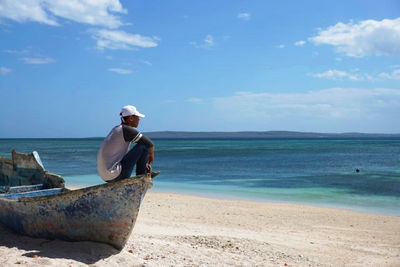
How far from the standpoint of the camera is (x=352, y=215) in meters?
11.5

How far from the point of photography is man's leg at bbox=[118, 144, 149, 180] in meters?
5.19

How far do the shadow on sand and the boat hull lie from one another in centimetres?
8

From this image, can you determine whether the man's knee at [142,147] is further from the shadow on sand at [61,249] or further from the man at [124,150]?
the shadow on sand at [61,249]

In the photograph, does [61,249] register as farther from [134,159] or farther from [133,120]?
[133,120]

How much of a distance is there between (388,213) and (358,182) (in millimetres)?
8993

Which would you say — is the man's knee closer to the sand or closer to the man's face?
the man's face

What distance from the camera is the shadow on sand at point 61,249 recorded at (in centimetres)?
487

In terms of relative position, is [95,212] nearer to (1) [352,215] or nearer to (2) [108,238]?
(2) [108,238]

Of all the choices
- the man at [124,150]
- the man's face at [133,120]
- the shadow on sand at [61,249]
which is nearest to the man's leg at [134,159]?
the man at [124,150]

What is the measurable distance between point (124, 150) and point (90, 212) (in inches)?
35.8

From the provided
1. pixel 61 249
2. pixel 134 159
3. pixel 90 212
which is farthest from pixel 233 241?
pixel 61 249

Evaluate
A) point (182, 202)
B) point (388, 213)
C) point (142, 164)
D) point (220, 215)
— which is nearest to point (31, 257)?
point (142, 164)

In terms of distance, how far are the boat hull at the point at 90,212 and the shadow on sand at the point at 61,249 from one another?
0.08m

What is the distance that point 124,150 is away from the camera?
5.20 metres
